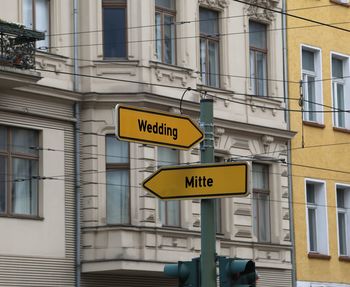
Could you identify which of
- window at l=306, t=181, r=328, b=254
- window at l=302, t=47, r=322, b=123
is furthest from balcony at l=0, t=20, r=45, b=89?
window at l=306, t=181, r=328, b=254

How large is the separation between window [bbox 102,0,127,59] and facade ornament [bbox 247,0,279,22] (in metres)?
5.06

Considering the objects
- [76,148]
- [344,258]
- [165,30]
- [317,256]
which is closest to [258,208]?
[317,256]

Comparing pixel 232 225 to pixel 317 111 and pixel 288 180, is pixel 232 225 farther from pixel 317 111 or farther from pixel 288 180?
pixel 317 111

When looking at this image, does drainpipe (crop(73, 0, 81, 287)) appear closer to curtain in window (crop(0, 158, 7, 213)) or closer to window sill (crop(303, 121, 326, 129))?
curtain in window (crop(0, 158, 7, 213))

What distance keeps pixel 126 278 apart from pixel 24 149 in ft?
13.2

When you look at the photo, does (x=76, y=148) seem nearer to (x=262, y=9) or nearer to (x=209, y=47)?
(x=209, y=47)

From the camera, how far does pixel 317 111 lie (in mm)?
35625

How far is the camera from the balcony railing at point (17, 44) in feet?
84.0

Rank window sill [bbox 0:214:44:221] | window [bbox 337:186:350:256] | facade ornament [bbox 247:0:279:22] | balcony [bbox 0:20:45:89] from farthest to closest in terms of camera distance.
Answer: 1. window [bbox 337:186:350:256]
2. facade ornament [bbox 247:0:279:22]
3. window sill [bbox 0:214:44:221]
4. balcony [bbox 0:20:45:89]

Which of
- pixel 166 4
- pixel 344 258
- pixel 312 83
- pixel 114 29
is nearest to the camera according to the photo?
pixel 114 29

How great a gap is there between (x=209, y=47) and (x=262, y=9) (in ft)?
8.34

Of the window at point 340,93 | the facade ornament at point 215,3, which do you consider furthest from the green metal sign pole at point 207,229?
the window at point 340,93

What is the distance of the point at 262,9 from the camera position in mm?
33781

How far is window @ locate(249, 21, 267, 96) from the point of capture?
33.5m
